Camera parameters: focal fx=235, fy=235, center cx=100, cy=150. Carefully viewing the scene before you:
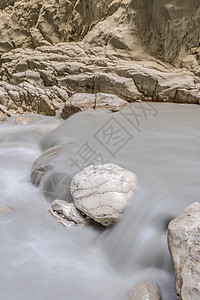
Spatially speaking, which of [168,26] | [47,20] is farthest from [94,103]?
[47,20]

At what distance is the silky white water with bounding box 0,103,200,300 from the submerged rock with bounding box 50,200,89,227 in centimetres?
8

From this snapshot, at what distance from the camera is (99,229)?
252cm

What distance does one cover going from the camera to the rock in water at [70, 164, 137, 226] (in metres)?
2.39

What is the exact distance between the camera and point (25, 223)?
2.74m

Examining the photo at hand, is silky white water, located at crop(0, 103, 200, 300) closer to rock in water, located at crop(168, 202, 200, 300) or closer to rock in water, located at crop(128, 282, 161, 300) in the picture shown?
rock in water, located at crop(128, 282, 161, 300)

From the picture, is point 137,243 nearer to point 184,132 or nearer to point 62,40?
point 184,132

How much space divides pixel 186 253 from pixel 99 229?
119 centimetres

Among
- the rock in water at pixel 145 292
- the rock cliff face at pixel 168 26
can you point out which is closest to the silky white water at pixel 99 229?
the rock in water at pixel 145 292

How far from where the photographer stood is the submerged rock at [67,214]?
8.56ft

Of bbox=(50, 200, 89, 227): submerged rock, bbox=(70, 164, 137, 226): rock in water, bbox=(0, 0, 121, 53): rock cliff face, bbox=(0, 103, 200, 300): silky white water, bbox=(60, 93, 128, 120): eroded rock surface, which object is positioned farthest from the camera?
bbox=(0, 0, 121, 53): rock cliff face

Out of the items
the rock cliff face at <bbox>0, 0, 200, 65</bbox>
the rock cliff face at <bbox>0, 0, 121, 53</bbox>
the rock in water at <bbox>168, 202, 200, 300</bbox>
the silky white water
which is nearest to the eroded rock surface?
the silky white water

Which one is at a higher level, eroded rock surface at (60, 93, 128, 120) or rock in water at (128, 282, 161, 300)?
rock in water at (128, 282, 161, 300)

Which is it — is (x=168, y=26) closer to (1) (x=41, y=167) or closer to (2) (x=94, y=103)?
(2) (x=94, y=103)

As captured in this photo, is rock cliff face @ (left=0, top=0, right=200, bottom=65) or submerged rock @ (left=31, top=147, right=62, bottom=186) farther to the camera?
rock cliff face @ (left=0, top=0, right=200, bottom=65)
